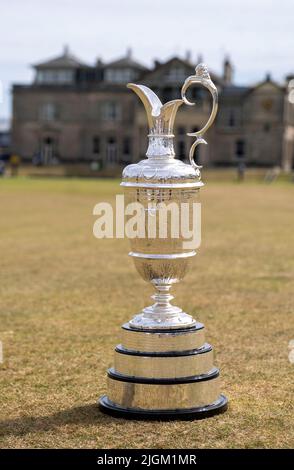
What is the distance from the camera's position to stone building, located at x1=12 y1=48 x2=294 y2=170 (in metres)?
95.5

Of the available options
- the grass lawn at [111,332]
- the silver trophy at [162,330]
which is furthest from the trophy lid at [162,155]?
the grass lawn at [111,332]

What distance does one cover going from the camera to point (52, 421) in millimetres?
7324

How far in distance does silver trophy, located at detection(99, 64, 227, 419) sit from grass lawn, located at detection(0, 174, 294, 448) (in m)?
0.20

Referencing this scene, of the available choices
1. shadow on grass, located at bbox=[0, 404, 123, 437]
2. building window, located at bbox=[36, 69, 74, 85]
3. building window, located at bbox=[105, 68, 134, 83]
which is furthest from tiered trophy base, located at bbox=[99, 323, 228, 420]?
building window, located at bbox=[36, 69, 74, 85]

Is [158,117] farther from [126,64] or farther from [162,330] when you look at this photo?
[126,64]

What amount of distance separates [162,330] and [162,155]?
1363 millimetres

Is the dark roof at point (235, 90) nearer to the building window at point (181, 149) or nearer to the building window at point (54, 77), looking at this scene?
the building window at point (181, 149)

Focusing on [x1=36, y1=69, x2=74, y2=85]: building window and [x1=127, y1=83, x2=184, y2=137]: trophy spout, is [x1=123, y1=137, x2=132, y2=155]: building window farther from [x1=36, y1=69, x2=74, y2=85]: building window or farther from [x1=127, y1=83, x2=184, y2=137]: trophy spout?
[x1=127, y1=83, x2=184, y2=137]: trophy spout

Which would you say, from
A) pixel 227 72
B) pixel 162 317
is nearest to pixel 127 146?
pixel 227 72

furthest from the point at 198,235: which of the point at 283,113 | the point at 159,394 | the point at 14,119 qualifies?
the point at 14,119

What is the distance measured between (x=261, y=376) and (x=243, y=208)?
101 feet

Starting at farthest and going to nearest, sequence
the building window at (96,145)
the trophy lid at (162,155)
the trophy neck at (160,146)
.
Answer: the building window at (96,145) → the trophy neck at (160,146) → the trophy lid at (162,155)

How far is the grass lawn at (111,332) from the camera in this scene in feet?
23.2
